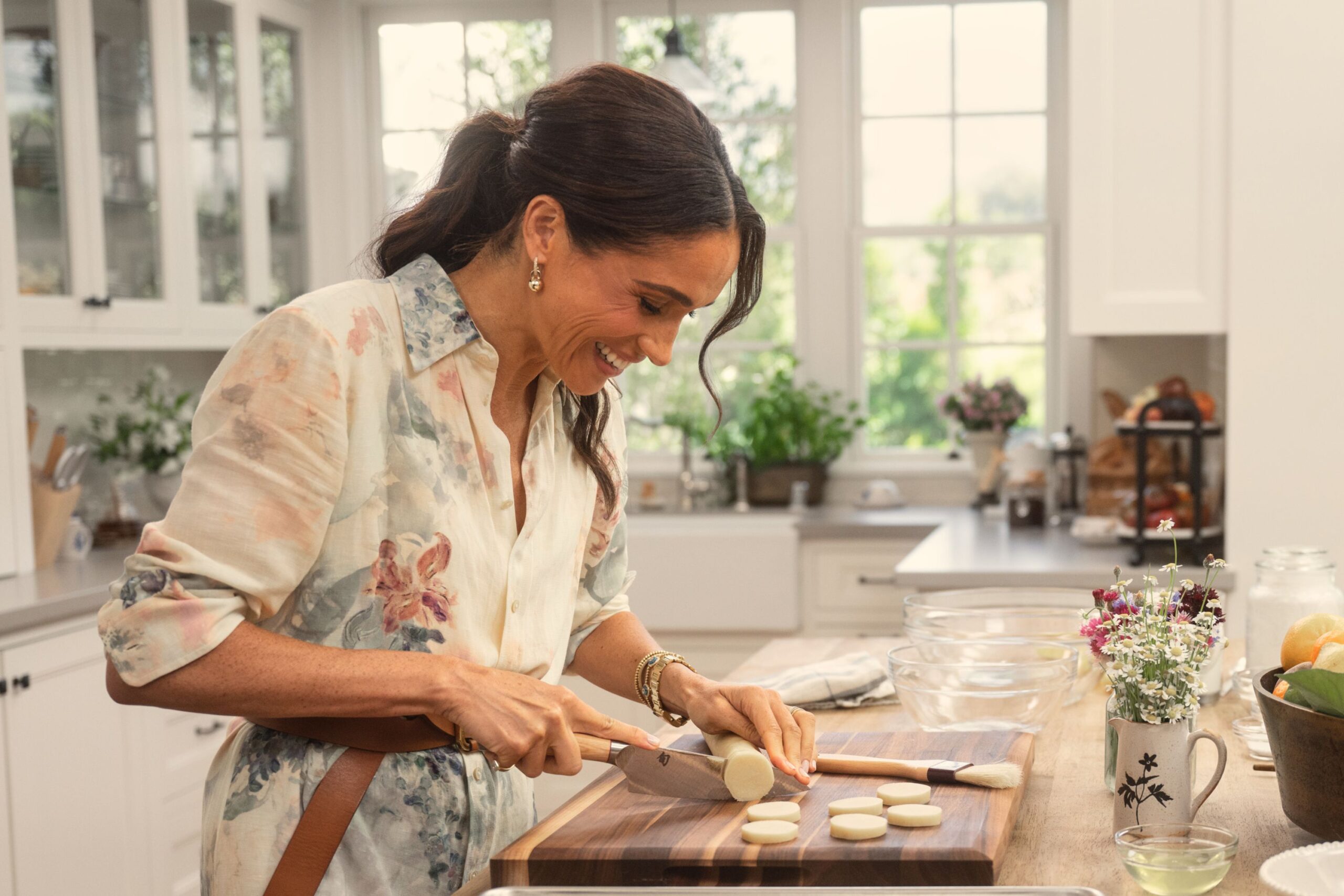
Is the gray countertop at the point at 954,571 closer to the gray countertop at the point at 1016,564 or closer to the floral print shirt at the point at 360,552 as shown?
the gray countertop at the point at 1016,564

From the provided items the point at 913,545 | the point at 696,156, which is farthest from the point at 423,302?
the point at 913,545

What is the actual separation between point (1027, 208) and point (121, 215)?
2785 millimetres

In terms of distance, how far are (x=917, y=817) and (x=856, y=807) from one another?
0.06 meters

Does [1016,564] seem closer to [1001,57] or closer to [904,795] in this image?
[904,795]

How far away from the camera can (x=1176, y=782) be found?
1.13 meters

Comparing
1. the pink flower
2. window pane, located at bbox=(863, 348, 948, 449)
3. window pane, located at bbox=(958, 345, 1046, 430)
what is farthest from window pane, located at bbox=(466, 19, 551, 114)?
the pink flower

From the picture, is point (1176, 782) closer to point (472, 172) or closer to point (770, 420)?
point (472, 172)

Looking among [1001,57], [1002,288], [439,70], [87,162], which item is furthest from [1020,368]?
[87,162]

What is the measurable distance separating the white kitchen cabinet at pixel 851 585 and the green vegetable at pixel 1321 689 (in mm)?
2788

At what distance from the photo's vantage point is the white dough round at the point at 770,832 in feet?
3.50

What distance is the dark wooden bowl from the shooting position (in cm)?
105

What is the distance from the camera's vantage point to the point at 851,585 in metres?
3.91

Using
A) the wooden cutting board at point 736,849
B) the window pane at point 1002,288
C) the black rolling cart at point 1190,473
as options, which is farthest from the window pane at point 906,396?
the wooden cutting board at point 736,849

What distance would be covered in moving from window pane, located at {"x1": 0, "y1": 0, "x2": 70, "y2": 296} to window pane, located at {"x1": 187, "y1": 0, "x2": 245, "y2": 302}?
538mm
